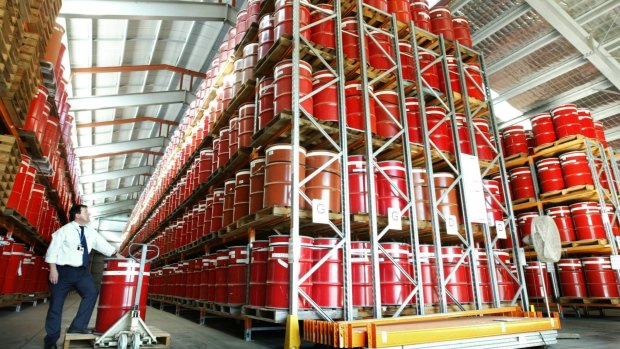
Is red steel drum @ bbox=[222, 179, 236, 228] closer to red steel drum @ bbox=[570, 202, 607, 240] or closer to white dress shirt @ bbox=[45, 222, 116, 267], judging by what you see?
white dress shirt @ bbox=[45, 222, 116, 267]

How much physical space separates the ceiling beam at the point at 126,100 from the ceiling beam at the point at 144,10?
4913 mm

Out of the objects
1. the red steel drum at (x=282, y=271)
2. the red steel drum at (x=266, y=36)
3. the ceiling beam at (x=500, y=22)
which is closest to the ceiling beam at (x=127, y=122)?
the red steel drum at (x=266, y=36)

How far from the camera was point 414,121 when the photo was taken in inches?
217

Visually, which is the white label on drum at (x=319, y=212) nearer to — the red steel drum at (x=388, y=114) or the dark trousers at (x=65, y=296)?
the red steel drum at (x=388, y=114)

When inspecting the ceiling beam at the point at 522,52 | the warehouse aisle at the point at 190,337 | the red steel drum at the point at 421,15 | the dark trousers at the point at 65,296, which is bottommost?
the warehouse aisle at the point at 190,337

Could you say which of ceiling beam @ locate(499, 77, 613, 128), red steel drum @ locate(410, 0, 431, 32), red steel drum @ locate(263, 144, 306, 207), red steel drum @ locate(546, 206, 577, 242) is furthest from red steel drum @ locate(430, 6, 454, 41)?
ceiling beam @ locate(499, 77, 613, 128)

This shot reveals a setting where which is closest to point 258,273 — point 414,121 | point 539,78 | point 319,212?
point 319,212

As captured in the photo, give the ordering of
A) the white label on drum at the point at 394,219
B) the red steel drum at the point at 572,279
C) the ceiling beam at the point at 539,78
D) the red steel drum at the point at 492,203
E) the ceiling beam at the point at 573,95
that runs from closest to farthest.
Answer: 1. the white label on drum at the point at 394,219
2. the red steel drum at the point at 492,203
3. the red steel drum at the point at 572,279
4. the ceiling beam at the point at 539,78
5. the ceiling beam at the point at 573,95

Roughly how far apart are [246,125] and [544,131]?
6.39m

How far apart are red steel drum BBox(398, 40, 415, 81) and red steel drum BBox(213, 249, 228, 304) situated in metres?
3.88

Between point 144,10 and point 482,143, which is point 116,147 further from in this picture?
point 482,143

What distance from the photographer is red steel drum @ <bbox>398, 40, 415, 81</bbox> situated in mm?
5891

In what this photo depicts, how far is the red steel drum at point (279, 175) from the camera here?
413 centimetres

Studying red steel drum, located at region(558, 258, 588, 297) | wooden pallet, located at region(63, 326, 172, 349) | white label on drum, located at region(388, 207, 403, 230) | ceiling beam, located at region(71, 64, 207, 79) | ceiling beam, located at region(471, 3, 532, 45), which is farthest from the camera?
ceiling beam, located at region(71, 64, 207, 79)
